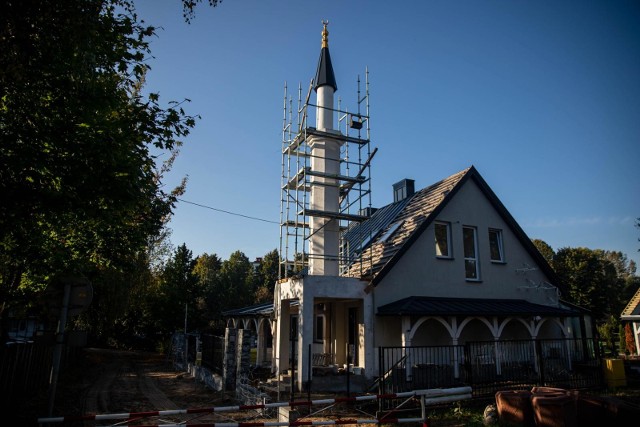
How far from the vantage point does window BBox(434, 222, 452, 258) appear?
18312 millimetres

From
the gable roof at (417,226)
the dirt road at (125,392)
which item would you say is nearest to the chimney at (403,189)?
the gable roof at (417,226)

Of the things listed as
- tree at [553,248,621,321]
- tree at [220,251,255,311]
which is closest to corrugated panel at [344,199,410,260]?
→ tree at [553,248,621,321]

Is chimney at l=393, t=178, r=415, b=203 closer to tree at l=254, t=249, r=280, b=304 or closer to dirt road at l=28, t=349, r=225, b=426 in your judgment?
dirt road at l=28, t=349, r=225, b=426

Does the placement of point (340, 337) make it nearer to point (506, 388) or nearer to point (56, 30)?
point (506, 388)

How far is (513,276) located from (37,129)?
18.6 meters

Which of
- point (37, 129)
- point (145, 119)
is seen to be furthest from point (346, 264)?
point (37, 129)

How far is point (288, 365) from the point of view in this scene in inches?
644

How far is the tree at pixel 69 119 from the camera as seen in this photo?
6.98 metres

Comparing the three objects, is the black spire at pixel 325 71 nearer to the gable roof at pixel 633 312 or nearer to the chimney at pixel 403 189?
the chimney at pixel 403 189

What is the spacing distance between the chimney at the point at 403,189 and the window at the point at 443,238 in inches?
181

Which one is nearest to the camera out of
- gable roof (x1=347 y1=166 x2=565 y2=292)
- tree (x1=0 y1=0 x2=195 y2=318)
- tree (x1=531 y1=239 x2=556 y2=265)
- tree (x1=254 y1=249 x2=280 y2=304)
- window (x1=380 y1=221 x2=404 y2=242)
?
tree (x1=0 y1=0 x2=195 y2=318)

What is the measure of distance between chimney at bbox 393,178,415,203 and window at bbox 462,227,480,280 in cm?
443

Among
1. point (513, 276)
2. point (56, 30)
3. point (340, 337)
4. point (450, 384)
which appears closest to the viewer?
point (56, 30)

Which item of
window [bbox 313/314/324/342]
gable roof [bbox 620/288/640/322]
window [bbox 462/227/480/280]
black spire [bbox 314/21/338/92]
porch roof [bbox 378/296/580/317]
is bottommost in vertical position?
window [bbox 313/314/324/342]
